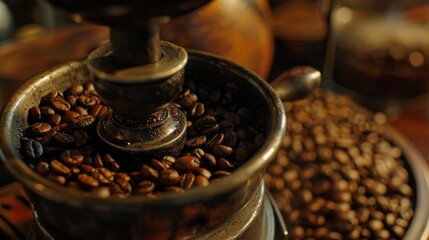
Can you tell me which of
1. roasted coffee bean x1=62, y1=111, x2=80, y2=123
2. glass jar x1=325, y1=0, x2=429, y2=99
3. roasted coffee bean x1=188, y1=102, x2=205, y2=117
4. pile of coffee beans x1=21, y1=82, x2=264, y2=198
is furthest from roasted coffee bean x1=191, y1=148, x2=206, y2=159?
glass jar x1=325, y1=0, x2=429, y2=99

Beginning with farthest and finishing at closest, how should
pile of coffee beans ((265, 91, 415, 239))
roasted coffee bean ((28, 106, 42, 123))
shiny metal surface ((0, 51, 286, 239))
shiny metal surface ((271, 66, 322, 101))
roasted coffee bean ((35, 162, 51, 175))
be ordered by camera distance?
Result: pile of coffee beans ((265, 91, 415, 239)) < shiny metal surface ((271, 66, 322, 101)) < roasted coffee bean ((28, 106, 42, 123)) < roasted coffee bean ((35, 162, 51, 175)) < shiny metal surface ((0, 51, 286, 239))

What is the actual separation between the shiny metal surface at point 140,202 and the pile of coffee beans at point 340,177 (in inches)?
20.8

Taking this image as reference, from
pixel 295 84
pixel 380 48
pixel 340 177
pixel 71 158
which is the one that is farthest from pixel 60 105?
pixel 380 48

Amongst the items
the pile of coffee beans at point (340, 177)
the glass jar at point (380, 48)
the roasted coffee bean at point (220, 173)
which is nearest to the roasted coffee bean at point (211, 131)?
the roasted coffee bean at point (220, 173)

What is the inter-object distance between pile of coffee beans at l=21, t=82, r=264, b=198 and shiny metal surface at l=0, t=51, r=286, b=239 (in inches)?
1.6

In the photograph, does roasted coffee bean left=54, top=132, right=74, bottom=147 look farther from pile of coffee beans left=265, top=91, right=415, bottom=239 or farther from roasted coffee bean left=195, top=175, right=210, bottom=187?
pile of coffee beans left=265, top=91, right=415, bottom=239

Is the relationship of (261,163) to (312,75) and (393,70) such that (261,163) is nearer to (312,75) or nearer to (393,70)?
(312,75)

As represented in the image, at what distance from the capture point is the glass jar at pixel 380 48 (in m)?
1.71

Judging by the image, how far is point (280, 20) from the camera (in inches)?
82.5

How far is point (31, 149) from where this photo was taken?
735mm

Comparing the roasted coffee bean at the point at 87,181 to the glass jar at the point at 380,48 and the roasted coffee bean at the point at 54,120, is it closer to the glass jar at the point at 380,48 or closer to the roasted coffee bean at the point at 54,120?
the roasted coffee bean at the point at 54,120

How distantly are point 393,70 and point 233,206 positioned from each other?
1245 millimetres

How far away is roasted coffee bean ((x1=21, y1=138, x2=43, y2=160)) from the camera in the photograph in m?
0.73

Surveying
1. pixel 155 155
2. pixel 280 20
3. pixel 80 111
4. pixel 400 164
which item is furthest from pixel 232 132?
pixel 280 20
